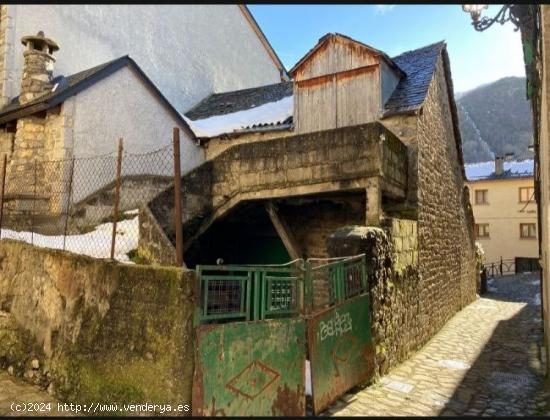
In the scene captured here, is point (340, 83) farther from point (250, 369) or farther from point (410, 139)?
point (250, 369)

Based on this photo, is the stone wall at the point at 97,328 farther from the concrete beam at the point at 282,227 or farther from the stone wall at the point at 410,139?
the stone wall at the point at 410,139

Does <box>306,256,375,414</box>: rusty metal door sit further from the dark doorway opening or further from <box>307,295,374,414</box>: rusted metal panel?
the dark doorway opening

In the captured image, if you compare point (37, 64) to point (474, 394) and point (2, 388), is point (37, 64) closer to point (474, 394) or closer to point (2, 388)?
point (2, 388)

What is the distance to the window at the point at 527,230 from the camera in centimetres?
2423

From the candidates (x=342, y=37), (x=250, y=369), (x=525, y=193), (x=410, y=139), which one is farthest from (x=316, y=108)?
(x=525, y=193)

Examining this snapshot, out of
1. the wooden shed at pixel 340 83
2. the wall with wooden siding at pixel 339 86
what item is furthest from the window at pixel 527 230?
the wall with wooden siding at pixel 339 86

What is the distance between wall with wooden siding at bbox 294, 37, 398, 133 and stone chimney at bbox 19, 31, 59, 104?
5796mm

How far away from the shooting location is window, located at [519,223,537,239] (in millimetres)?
24230

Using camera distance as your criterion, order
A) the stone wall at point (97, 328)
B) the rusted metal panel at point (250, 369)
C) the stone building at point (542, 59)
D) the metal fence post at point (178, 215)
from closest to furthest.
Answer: the rusted metal panel at point (250, 369)
the stone wall at point (97, 328)
the metal fence post at point (178, 215)
the stone building at point (542, 59)

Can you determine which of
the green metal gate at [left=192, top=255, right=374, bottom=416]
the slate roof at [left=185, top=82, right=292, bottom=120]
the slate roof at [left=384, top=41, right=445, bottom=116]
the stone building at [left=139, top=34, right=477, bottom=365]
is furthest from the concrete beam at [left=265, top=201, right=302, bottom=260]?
the slate roof at [left=185, top=82, right=292, bottom=120]

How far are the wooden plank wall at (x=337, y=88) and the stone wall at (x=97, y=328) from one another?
20.2 ft

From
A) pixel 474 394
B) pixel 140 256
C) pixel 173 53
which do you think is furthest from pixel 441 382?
pixel 173 53

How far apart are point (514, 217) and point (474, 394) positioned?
2358 centimetres

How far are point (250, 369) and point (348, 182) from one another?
11.3 ft
